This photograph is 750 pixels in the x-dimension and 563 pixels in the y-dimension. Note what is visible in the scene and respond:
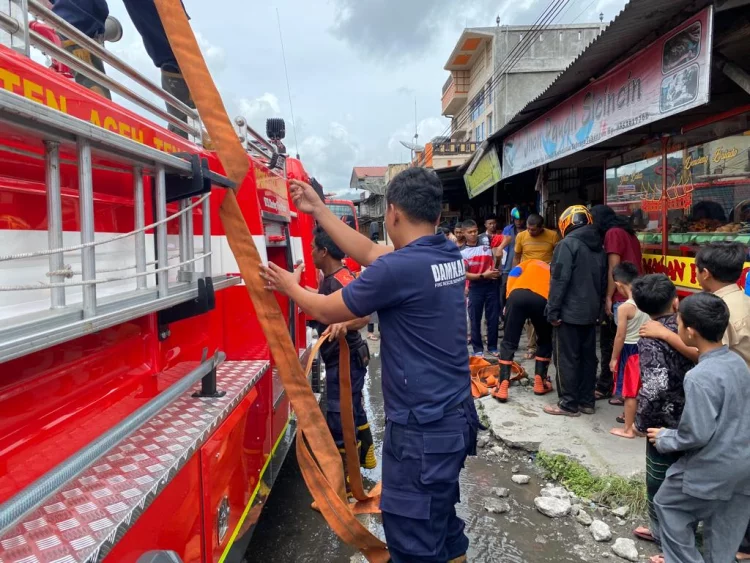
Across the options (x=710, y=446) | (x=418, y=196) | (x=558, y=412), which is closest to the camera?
(x=418, y=196)

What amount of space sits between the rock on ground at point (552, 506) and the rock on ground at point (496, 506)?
0.69 ft

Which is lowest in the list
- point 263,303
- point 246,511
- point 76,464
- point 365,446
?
point 365,446

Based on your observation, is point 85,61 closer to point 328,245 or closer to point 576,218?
point 328,245

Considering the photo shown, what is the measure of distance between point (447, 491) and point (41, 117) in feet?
6.14

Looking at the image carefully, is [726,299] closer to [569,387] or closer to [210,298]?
[569,387]

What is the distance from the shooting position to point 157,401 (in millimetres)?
1792

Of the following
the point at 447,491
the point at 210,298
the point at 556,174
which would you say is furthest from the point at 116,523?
the point at 556,174

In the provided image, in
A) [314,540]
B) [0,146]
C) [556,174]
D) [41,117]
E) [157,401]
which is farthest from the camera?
[556,174]

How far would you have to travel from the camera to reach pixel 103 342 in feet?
5.40

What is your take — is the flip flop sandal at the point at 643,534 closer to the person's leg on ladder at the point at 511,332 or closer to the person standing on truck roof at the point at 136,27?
the person's leg on ladder at the point at 511,332

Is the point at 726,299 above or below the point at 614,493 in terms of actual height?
above

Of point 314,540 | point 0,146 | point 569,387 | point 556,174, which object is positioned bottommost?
point 314,540

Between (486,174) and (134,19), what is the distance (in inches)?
274

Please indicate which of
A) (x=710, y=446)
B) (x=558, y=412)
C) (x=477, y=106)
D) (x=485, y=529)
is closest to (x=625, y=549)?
(x=485, y=529)
